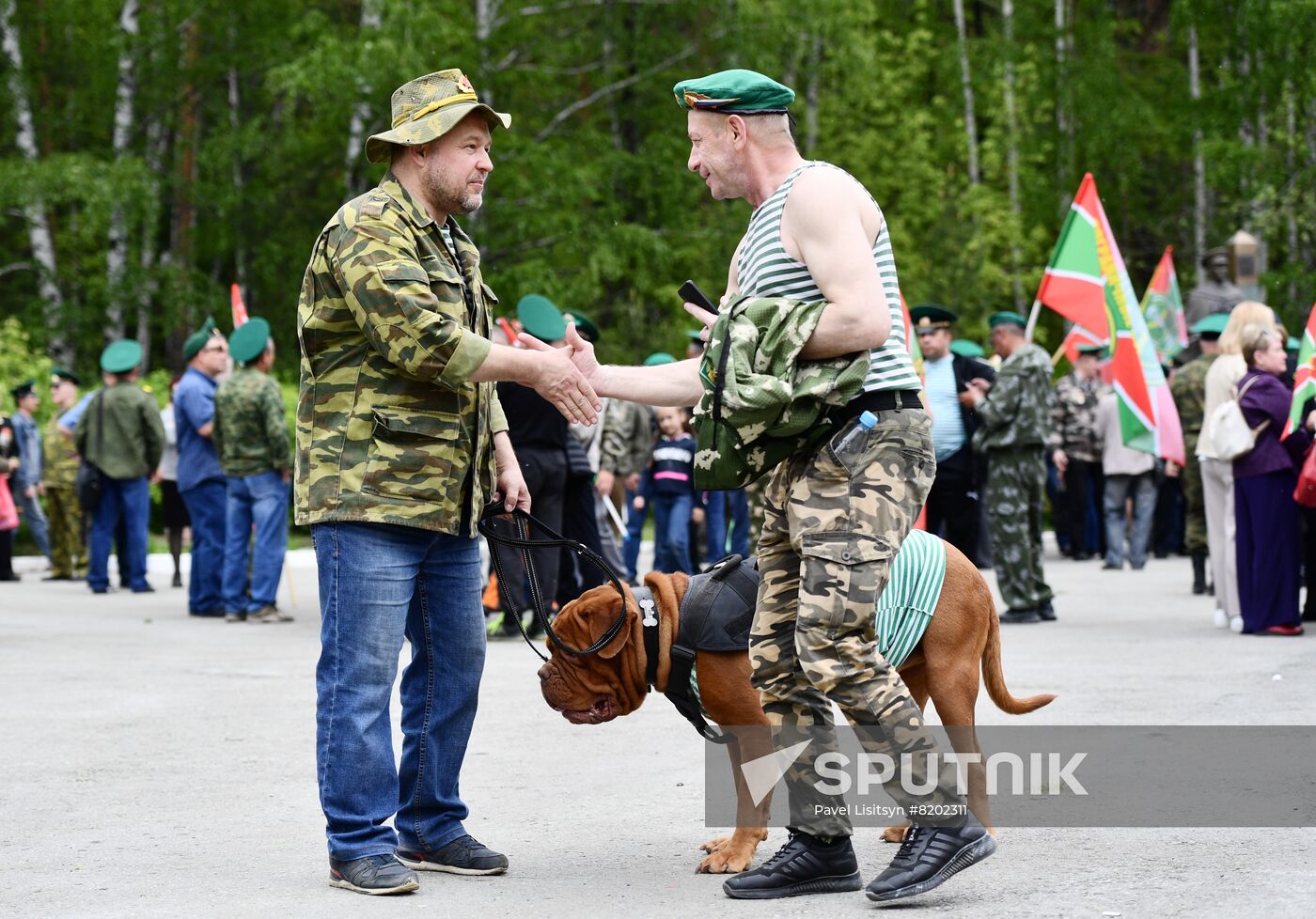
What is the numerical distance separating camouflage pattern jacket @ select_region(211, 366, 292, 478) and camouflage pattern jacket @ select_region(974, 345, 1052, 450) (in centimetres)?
516

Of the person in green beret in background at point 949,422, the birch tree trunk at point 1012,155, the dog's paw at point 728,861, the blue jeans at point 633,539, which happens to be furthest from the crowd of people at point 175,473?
the birch tree trunk at point 1012,155

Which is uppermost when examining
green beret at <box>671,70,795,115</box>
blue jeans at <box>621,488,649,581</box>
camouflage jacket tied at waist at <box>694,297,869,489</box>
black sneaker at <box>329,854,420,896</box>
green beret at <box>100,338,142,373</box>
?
green beret at <box>671,70,795,115</box>

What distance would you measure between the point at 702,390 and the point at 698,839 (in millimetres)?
1581

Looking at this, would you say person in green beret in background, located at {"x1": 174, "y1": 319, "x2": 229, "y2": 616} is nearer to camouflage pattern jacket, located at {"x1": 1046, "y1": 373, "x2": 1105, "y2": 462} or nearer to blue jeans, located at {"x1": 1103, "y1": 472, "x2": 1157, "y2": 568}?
blue jeans, located at {"x1": 1103, "y1": 472, "x2": 1157, "y2": 568}

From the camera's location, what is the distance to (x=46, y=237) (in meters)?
29.2

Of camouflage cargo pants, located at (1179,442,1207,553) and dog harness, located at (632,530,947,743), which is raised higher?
dog harness, located at (632,530,947,743)

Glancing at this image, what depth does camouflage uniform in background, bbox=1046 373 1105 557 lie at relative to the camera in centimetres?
1911

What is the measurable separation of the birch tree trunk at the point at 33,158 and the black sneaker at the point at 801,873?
26.0m

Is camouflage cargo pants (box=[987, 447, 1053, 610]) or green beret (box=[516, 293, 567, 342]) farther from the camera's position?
camouflage cargo pants (box=[987, 447, 1053, 610])

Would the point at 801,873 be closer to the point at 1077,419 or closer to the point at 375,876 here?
the point at 375,876

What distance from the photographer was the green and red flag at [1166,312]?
2077 cm

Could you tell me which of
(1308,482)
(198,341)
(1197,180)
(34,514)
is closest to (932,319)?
(1308,482)

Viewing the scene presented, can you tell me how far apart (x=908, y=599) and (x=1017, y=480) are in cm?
771

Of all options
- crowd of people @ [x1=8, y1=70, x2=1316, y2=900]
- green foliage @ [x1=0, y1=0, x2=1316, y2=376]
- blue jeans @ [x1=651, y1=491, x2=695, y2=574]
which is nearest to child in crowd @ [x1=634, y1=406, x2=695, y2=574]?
blue jeans @ [x1=651, y1=491, x2=695, y2=574]
